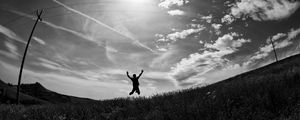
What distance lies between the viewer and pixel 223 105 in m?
5.52

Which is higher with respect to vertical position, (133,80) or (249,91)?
(133,80)

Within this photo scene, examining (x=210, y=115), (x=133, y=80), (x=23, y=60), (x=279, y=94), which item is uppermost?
(x=23, y=60)

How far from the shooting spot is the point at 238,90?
6719 millimetres

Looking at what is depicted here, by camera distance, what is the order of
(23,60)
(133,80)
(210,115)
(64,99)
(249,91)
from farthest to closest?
1. (64,99)
2. (23,60)
3. (133,80)
4. (249,91)
5. (210,115)

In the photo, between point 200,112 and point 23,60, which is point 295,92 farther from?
point 23,60

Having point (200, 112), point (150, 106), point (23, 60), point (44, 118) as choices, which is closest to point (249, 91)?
point (200, 112)

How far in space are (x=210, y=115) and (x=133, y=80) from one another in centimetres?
1008

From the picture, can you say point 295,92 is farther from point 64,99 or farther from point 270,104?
point 64,99

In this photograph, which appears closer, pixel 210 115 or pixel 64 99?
pixel 210 115

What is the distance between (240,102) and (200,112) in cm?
117

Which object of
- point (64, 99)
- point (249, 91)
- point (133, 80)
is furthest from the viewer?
point (64, 99)

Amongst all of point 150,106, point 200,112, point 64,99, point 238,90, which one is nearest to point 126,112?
point 150,106

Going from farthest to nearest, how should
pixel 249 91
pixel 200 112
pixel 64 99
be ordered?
pixel 64 99, pixel 249 91, pixel 200 112

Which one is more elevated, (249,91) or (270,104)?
(249,91)
